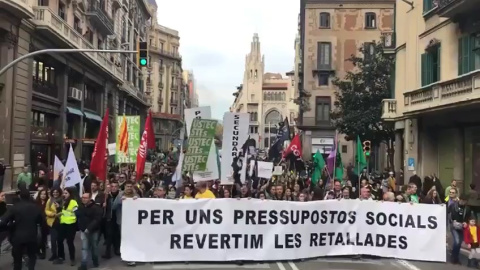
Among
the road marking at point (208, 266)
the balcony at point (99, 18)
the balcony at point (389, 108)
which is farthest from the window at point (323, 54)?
the road marking at point (208, 266)

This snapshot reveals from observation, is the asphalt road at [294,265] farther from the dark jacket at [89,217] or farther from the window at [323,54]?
the window at [323,54]

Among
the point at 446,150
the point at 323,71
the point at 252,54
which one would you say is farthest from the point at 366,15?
the point at 252,54

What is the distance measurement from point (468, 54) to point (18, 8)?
17092 mm

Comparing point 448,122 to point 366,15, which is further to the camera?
point 366,15

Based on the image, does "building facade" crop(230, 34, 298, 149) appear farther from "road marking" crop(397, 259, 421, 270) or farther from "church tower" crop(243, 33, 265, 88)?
"road marking" crop(397, 259, 421, 270)

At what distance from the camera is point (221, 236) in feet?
35.2

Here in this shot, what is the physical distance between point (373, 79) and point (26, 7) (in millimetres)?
19964

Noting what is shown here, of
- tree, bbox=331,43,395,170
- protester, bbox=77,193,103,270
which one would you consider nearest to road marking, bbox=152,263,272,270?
protester, bbox=77,193,103,270

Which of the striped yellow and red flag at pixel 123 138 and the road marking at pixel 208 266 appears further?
the striped yellow and red flag at pixel 123 138

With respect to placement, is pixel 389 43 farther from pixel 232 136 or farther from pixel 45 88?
pixel 232 136

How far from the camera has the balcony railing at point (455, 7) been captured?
19766 millimetres

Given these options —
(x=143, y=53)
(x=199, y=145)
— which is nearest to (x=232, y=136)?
(x=199, y=145)

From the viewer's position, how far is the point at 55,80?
3191 centimetres

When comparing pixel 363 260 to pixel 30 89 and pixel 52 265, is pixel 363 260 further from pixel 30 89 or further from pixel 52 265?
pixel 30 89
